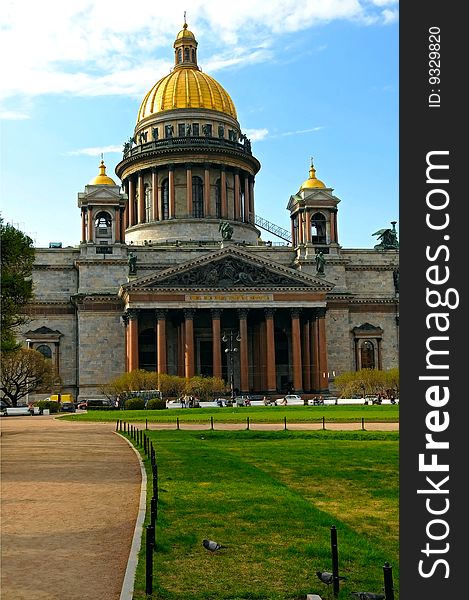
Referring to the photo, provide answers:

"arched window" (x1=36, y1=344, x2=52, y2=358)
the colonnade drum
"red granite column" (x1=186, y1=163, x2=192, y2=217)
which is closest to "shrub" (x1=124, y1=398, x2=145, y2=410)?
the colonnade drum

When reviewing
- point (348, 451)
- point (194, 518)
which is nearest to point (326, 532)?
point (194, 518)

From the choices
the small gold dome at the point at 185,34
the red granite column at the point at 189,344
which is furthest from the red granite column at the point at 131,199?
the red granite column at the point at 189,344

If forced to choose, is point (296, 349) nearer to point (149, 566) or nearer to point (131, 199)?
point (131, 199)

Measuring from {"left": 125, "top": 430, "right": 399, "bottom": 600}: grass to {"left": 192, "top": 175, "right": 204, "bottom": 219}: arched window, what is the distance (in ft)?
246

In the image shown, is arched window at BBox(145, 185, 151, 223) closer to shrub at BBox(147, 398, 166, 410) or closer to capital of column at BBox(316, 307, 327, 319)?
capital of column at BBox(316, 307, 327, 319)

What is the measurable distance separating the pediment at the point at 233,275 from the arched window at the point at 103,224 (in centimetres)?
1192

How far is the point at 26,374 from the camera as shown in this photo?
81.9 m

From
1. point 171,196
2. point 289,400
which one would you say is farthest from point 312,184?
point 289,400

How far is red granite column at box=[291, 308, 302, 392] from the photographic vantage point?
8925 centimetres

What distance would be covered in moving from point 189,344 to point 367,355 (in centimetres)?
2237

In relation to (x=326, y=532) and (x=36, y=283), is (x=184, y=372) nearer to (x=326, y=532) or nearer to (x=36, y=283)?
(x=36, y=283)

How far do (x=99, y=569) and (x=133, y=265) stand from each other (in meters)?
77.2

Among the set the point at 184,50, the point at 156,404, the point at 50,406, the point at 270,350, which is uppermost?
the point at 184,50

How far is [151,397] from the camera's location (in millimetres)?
78000
